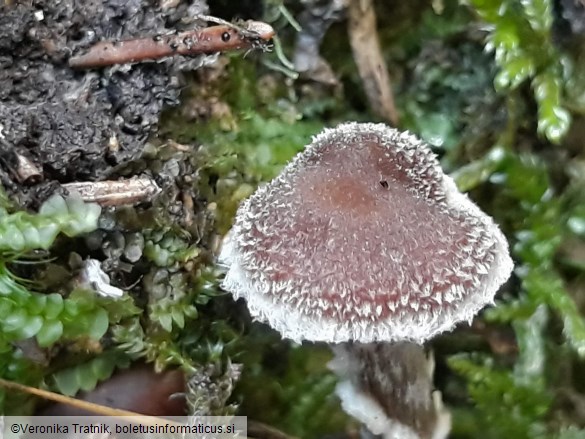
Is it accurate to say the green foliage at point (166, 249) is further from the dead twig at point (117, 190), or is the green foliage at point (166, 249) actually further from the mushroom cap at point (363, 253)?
the mushroom cap at point (363, 253)

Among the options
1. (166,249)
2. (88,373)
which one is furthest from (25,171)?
(88,373)

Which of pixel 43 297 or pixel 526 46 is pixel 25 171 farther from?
pixel 526 46

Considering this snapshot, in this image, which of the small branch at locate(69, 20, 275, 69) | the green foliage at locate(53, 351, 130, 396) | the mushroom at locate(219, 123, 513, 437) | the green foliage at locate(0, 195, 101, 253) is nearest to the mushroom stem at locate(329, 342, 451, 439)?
the mushroom at locate(219, 123, 513, 437)

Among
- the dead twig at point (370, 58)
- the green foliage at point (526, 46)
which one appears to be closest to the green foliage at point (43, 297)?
the dead twig at point (370, 58)

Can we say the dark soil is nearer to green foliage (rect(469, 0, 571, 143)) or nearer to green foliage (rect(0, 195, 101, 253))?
green foliage (rect(0, 195, 101, 253))

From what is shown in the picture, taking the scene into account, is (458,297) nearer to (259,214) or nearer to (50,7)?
(259,214)

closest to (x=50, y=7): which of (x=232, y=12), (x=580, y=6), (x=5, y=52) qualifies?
(x=5, y=52)
